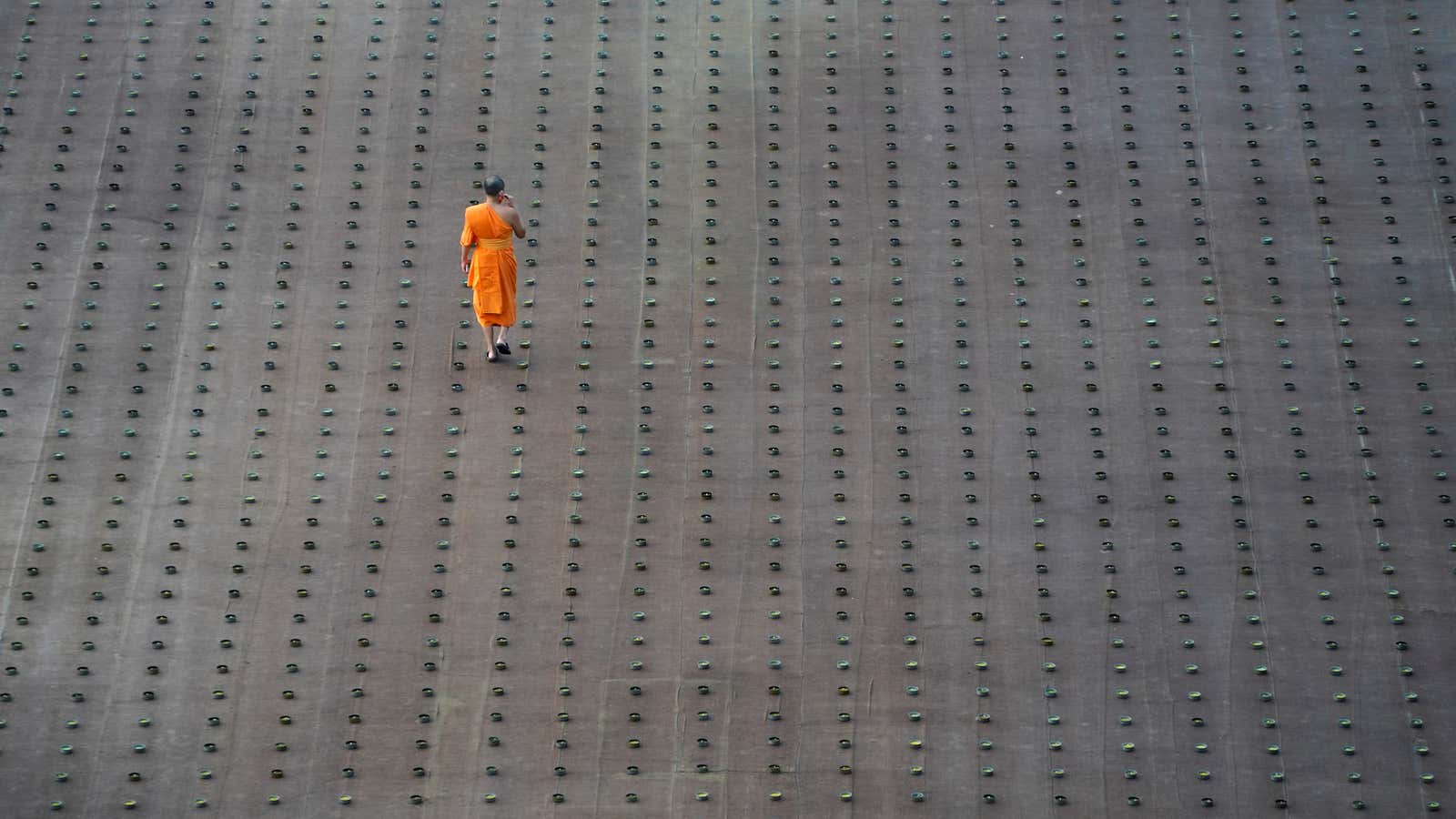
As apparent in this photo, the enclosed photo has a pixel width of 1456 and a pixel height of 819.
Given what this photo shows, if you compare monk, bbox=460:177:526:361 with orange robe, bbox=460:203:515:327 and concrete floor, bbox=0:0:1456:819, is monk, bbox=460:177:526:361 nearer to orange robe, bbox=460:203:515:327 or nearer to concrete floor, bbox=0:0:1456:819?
orange robe, bbox=460:203:515:327

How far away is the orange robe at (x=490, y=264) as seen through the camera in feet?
59.2

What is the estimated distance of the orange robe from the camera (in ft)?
59.2

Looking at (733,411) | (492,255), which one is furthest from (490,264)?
(733,411)

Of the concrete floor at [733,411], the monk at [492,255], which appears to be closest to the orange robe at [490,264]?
the monk at [492,255]

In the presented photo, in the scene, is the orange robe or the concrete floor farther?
the orange robe

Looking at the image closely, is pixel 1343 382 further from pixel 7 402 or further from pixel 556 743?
pixel 7 402

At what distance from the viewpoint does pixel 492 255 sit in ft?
59.7

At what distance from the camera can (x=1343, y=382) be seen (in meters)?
19.2

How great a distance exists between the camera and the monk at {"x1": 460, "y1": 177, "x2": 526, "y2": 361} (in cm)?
1802

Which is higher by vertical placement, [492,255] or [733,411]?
[492,255]

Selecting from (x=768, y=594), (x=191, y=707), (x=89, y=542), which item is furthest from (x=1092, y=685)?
(x=89, y=542)

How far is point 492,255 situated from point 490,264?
11 centimetres

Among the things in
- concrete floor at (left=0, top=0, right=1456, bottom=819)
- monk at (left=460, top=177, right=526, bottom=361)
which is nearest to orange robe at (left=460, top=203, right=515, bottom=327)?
monk at (left=460, top=177, right=526, bottom=361)

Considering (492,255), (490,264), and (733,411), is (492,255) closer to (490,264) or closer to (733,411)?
(490,264)
